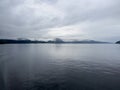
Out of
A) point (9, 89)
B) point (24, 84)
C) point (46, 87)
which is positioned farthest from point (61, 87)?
point (9, 89)

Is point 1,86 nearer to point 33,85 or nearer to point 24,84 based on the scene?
point 24,84

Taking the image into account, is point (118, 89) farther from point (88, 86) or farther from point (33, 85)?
point (33, 85)

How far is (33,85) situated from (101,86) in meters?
8.72

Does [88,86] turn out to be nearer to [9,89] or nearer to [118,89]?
[118,89]

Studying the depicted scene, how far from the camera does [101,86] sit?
1103 cm

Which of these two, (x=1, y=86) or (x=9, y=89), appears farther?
(x=1, y=86)

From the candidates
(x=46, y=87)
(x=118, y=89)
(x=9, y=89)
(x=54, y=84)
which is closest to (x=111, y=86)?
(x=118, y=89)

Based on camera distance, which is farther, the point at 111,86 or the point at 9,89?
the point at 111,86

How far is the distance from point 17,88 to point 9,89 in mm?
875

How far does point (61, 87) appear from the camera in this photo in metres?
10.7

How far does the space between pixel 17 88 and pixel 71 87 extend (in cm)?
662

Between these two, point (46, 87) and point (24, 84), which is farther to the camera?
point (24, 84)

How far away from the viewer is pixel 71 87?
10.8m

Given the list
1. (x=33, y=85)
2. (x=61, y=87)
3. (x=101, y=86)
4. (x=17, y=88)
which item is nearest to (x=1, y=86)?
(x=17, y=88)
